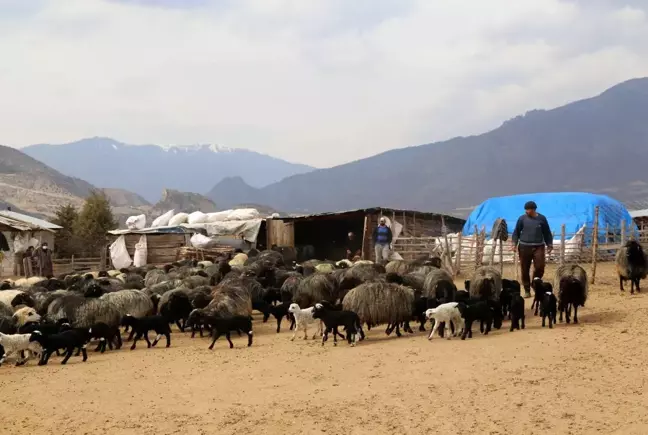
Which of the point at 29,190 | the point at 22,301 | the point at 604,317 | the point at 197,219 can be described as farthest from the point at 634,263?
the point at 29,190

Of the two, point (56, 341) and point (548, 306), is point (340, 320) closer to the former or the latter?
point (548, 306)

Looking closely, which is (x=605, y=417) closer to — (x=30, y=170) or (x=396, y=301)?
(x=396, y=301)

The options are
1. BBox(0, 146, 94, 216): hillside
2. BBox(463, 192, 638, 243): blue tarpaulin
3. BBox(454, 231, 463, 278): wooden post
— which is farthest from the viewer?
BBox(0, 146, 94, 216): hillside

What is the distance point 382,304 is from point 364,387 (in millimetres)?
3532

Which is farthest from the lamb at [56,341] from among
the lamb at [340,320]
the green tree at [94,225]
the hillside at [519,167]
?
the hillside at [519,167]

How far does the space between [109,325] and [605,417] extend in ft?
28.1

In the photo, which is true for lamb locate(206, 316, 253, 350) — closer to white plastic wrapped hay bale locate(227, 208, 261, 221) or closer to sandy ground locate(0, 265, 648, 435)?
sandy ground locate(0, 265, 648, 435)

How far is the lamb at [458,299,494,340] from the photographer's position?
31.5 ft

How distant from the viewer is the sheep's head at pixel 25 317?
1130 centimetres

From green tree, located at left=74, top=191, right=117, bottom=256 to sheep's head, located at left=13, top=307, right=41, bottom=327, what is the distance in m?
25.5

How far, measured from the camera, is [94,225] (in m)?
38.1

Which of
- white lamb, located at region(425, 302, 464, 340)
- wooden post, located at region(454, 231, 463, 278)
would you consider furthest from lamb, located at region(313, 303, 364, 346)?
wooden post, located at region(454, 231, 463, 278)

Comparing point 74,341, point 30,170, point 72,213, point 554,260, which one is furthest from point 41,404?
point 30,170

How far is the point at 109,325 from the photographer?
1135 centimetres
